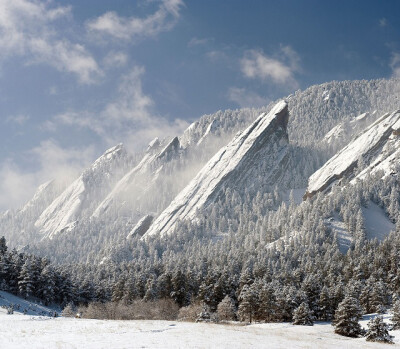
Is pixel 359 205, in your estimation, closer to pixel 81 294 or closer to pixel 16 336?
pixel 81 294

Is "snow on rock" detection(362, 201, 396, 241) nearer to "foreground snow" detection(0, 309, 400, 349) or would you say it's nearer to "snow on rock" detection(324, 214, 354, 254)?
"snow on rock" detection(324, 214, 354, 254)

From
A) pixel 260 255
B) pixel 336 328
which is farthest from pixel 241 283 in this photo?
pixel 260 255

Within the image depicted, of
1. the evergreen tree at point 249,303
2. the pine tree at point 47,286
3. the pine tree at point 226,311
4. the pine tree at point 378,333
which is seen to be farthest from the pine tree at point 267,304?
the pine tree at point 47,286

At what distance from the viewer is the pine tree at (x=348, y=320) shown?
54.3m

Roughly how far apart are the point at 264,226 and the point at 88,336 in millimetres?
169690

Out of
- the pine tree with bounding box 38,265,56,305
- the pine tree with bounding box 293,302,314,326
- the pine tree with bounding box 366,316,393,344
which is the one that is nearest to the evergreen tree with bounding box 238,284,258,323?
the pine tree with bounding box 293,302,314,326

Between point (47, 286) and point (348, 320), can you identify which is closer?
point (348, 320)

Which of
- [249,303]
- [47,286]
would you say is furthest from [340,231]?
[47,286]

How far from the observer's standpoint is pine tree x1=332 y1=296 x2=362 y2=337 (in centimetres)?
5428

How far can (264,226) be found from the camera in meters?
198

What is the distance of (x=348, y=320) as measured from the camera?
55.4 metres

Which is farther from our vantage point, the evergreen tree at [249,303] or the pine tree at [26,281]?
the pine tree at [26,281]

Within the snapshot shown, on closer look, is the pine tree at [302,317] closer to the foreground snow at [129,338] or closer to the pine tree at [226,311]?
the pine tree at [226,311]

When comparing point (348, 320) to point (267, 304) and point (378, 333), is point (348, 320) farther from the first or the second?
point (267, 304)
